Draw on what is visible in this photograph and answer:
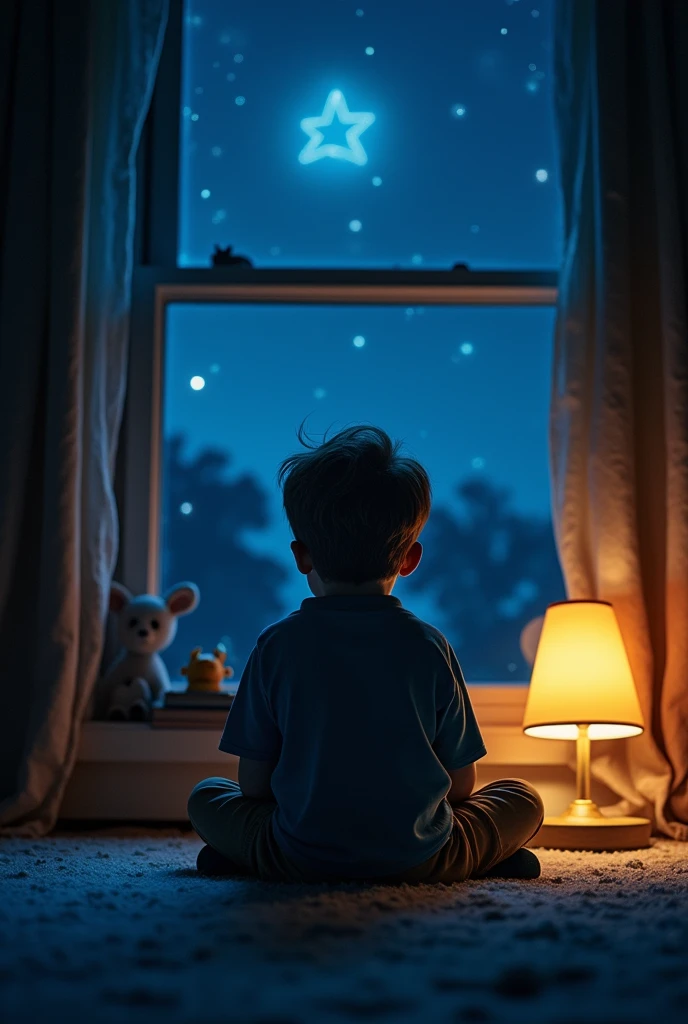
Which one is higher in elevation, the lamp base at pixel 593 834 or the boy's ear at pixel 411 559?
the boy's ear at pixel 411 559

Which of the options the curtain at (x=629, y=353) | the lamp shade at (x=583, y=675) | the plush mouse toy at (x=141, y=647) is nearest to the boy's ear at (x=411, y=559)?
the lamp shade at (x=583, y=675)

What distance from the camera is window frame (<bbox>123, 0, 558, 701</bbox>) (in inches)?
93.4

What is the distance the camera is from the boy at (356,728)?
1207 mm

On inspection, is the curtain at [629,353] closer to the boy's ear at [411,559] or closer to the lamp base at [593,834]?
the lamp base at [593,834]

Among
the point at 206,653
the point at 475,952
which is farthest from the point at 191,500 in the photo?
the point at 475,952

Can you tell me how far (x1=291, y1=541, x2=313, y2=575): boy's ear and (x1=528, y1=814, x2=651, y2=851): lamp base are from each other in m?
0.75

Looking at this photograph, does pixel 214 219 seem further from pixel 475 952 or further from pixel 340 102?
pixel 475 952

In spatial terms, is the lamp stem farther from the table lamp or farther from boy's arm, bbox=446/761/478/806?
boy's arm, bbox=446/761/478/806

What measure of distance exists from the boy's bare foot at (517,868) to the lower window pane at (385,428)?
3.33ft

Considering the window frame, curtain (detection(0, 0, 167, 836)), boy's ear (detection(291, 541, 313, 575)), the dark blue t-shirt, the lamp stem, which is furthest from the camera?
the window frame

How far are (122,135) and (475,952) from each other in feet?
6.65

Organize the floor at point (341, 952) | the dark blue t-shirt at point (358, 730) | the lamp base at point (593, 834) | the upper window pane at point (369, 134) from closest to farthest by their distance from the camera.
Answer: the floor at point (341, 952)
the dark blue t-shirt at point (358, 730)
the lamp base at point (593, 834)
the upper window pane at point (369, 134)

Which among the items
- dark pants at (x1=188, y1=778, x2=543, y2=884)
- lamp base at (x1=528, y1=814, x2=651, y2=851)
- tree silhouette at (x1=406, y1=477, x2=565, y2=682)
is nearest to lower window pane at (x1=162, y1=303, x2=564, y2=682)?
tree silhouette at (x1=406, y1=477, x2=565, y2=682)

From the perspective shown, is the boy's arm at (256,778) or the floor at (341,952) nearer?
the floor at (341,952)
